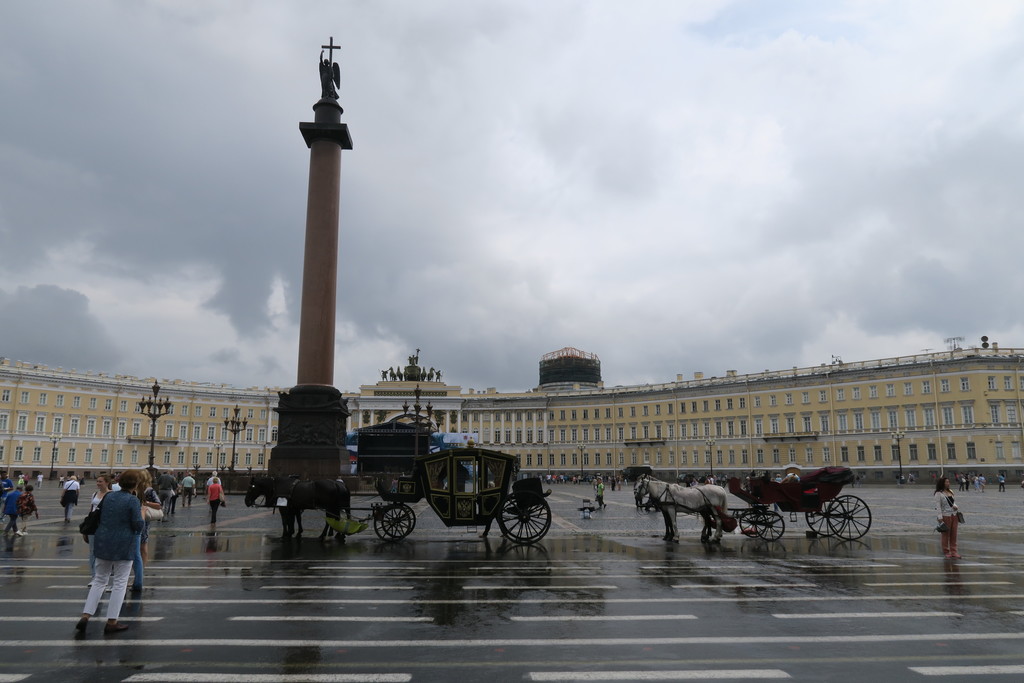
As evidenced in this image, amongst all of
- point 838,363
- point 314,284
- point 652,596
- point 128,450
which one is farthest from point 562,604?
point 128,450

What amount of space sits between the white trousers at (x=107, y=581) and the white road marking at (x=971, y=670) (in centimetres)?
834

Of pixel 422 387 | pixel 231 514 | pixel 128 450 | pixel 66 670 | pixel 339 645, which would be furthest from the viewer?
pixel 422 387

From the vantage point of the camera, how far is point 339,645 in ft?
23.1

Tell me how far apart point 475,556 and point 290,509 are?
19.5ft

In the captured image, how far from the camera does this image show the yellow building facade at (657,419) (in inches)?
2645

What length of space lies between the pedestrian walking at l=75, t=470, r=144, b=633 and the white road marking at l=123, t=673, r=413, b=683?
208cm

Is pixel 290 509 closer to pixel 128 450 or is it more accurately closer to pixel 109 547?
pixel 109 547

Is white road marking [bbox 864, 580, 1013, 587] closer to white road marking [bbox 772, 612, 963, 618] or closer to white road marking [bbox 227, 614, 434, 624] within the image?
white road marking [bbox 772, 612, 963, 618]

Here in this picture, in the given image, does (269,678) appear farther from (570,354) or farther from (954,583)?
(570,354)

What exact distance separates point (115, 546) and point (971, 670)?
8.96 metres

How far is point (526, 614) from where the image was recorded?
8531 millimetres

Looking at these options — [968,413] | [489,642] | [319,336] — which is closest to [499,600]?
[489,642]

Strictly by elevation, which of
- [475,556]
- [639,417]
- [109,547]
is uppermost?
[639,417]

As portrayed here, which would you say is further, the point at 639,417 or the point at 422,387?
the point at 422,387
